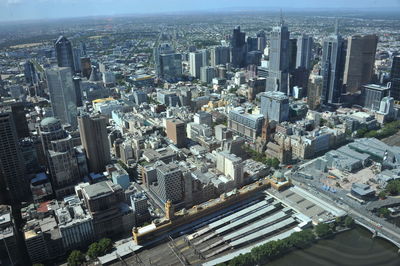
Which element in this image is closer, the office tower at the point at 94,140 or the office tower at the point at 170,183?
the office tower at the point at 170,183

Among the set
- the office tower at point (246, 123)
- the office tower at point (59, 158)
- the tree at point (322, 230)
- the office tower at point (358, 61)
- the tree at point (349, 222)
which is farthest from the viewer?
the office tower at point (358, 61)

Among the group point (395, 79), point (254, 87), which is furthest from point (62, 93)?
point (395, 79)

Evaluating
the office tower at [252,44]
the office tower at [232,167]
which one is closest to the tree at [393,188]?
the office tower at [232,167]

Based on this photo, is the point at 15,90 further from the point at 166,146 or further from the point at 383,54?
the point at 383,54

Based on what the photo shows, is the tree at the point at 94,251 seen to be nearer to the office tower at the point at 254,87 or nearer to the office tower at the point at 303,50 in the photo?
the office tower at the point at 254,87

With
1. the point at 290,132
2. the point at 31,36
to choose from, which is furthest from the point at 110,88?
the point at 31,36

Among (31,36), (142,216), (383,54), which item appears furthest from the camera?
(31,36)

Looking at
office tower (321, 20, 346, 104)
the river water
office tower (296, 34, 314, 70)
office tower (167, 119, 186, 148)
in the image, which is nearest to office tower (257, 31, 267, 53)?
office tower (296, 34, 314, 70)
